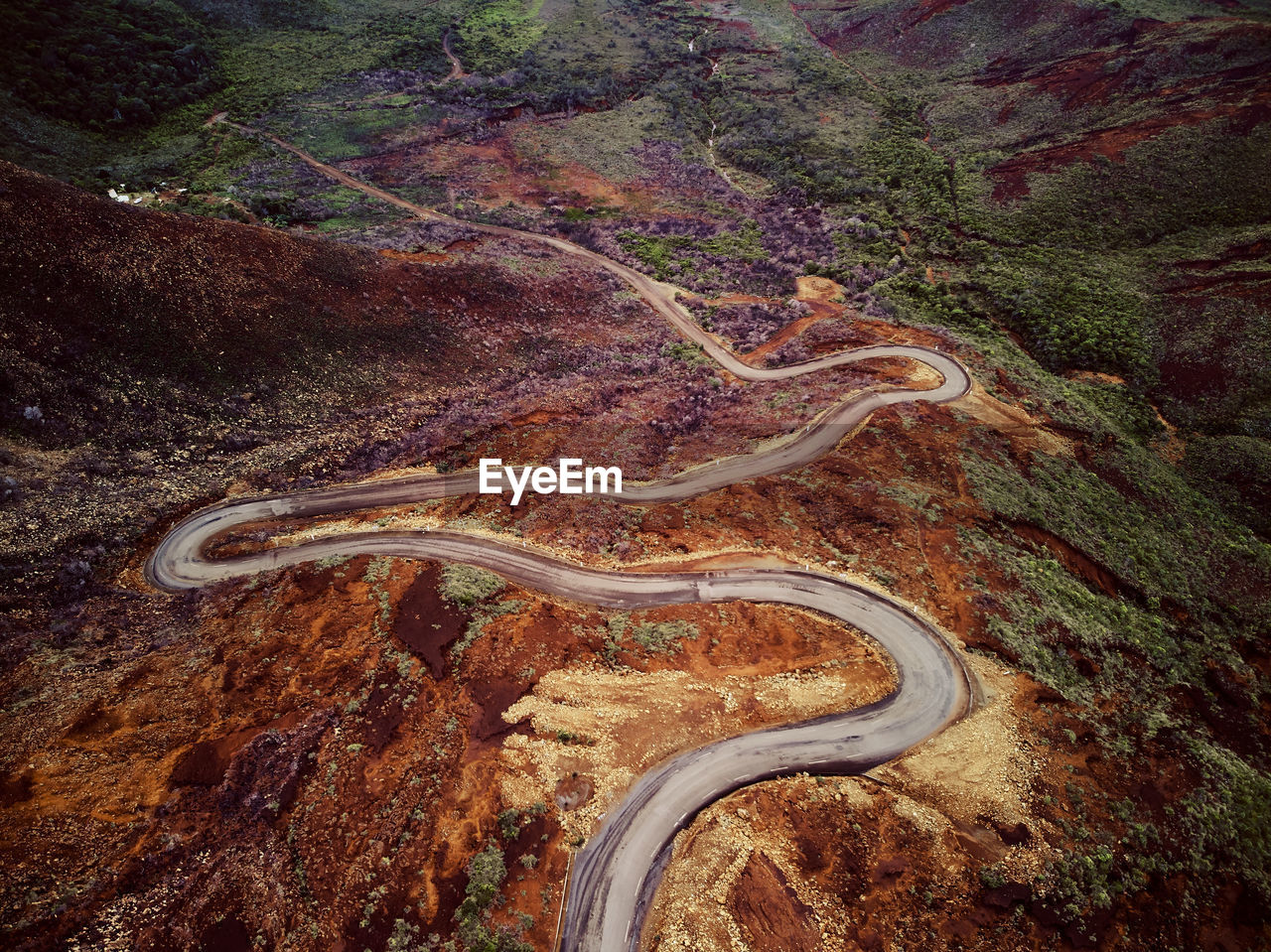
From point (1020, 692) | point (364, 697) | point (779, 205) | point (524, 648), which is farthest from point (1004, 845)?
point (779, 205)

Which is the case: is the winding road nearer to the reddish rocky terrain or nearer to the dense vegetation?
the reddish rocky terrain

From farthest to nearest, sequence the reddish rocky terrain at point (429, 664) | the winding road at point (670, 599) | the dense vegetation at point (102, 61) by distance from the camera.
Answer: the dense vegetation at point (102, 61), the winding road at point (670, 599), the reddish rocky terrain at point (429, 664)

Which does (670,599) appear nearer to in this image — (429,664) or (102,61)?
(429,664)

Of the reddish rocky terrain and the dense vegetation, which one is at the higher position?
the dense vegetation

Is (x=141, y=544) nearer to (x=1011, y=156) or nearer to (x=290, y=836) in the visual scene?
(x=290, y=836)

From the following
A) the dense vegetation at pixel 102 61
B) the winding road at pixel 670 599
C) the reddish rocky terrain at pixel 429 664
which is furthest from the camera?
the dense vegetation at pixel 102 61

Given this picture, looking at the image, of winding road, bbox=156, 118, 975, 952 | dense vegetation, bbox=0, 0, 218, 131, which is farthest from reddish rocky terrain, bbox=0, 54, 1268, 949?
dense vegetation, bbox=0, 0, 218, 131

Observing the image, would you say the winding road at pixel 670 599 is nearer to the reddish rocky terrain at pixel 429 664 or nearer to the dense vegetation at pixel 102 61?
the reddish rocky terrain at pixel 429 664

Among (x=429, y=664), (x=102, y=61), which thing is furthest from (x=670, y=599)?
(x=102, y=61)

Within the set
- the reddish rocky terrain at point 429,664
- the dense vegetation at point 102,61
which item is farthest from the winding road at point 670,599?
the dense vegetation at point 102,61
